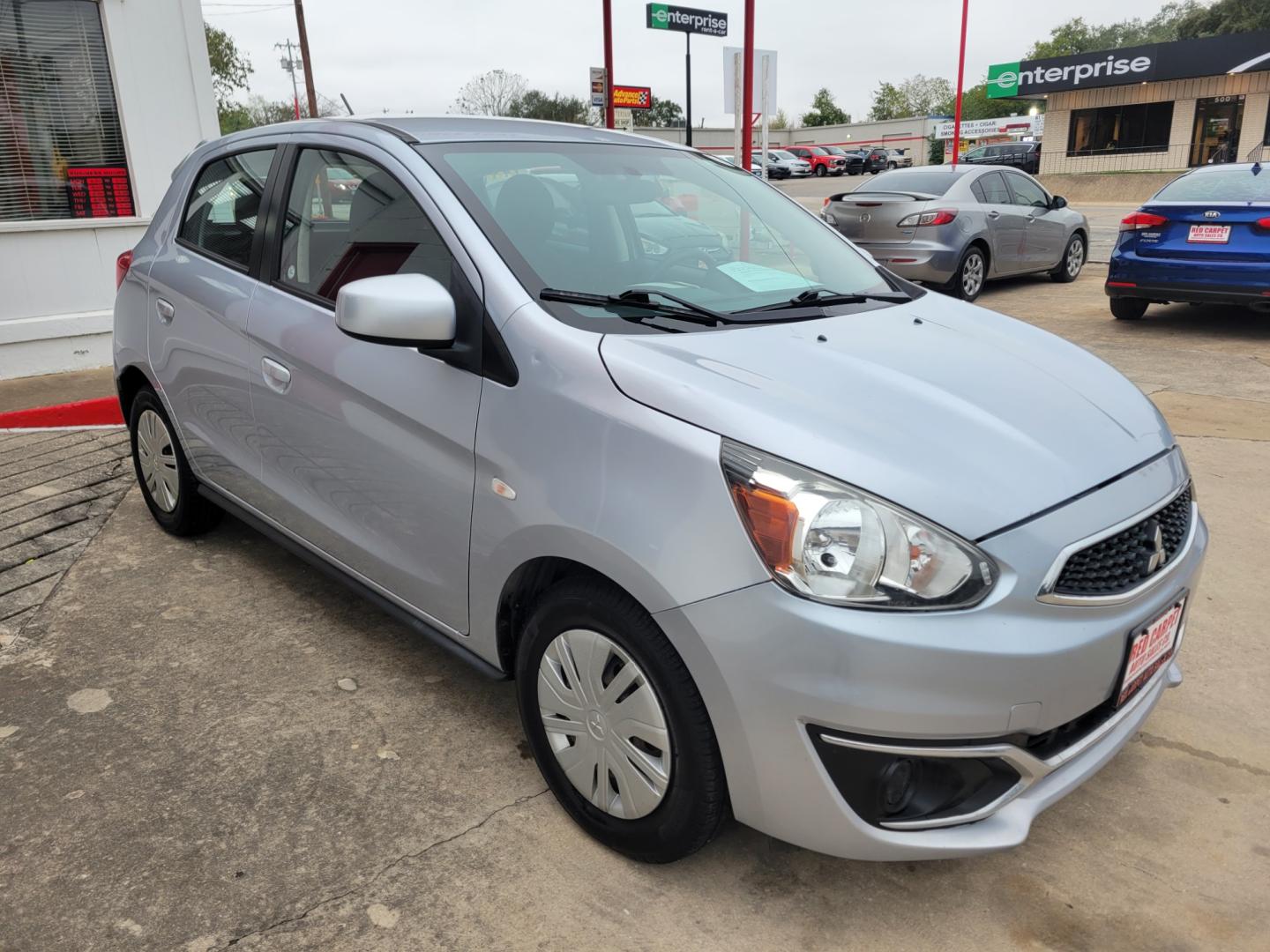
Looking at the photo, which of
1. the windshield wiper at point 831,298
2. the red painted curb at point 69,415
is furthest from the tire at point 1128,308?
the red painted curb at point 69,415

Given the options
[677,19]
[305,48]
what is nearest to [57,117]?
[677,19]

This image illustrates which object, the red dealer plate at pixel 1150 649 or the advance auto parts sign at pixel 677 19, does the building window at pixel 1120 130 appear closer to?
the advance auto parts sign at pixel 677 19

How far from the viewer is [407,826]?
252cm

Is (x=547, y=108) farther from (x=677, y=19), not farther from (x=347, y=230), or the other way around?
(x=347, y=230)

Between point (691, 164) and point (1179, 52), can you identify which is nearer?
point (691, 164)

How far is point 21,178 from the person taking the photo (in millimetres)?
7352

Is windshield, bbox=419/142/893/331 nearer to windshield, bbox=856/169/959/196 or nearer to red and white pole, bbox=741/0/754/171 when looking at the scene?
red and white pole, bbox=741/0/754/171

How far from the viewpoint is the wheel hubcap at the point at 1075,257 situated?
1216 centimetres

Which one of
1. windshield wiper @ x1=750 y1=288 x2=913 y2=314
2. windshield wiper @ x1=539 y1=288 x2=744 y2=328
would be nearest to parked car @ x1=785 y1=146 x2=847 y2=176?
windshield wiper @ x1=750 y1=288 x2=913 y2=314

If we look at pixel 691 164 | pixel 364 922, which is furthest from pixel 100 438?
pixel 364 922

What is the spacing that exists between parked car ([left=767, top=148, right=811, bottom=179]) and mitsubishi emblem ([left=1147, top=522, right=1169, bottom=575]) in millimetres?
43387

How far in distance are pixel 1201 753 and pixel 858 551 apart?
162cm

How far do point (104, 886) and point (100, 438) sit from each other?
13.9 ft

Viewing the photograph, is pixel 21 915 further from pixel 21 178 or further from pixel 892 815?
pixel 21 178
